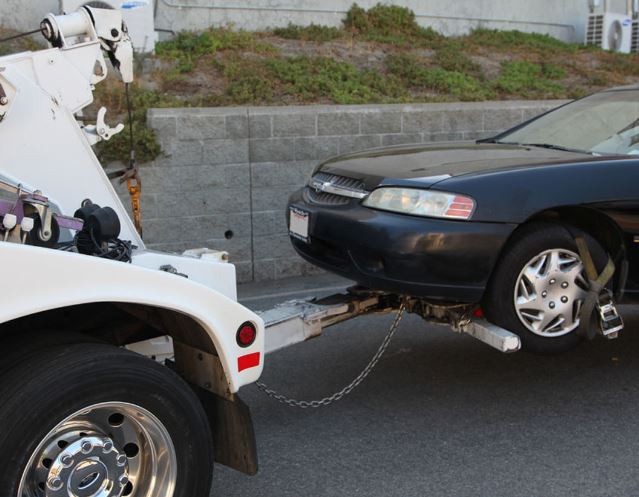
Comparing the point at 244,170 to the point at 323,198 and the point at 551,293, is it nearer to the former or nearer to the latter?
the point at 323,198

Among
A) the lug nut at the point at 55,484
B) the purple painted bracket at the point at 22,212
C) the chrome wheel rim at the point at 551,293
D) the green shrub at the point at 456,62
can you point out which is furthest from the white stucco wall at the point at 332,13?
the lug nut at the point at 55,484

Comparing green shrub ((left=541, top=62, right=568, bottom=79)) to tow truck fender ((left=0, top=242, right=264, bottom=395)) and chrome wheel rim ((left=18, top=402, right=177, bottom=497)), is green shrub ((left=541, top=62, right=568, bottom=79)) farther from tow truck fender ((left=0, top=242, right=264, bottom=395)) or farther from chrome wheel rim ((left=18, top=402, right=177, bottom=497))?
chrome wheel rim ((left=18, top=402, right=177, bottom=497))

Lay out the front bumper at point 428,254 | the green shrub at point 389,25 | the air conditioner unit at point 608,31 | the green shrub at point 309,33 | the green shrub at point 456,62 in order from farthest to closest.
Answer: the air conditioner unit at point 608,31 < the green shrub at point 389,25 < the green shrub at point 456,62 < the green shrub at point 309,33 < the front bumper at point 428,254

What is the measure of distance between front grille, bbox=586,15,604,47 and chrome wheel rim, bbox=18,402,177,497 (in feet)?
40.5

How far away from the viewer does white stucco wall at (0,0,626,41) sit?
9430 mm

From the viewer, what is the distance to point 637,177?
15.3 feet

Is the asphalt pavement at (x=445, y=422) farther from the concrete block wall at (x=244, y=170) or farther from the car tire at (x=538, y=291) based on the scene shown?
the concrete block wall at (x=244, y=170)

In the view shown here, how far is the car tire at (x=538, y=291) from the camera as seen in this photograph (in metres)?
4.34

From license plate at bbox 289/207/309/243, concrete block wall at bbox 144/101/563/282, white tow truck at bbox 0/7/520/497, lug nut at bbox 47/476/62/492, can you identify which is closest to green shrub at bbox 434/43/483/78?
concrete block wall at bbox 144/101/563/282

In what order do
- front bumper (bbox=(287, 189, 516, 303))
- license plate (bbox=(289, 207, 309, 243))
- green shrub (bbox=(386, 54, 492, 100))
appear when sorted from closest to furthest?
front bumper (bbox=(287, 189, 516, 303)), license plate (bbox=(289, 207, 309, 243)), green shrub (bbox=(386, 54, 492, 100))

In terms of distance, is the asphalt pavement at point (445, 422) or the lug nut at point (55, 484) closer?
the lug nut at point (55, 484)

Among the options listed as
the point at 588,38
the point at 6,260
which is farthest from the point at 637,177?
the point at 588,38

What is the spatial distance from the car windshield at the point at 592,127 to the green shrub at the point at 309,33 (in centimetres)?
536

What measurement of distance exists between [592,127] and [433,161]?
1.28 meters
